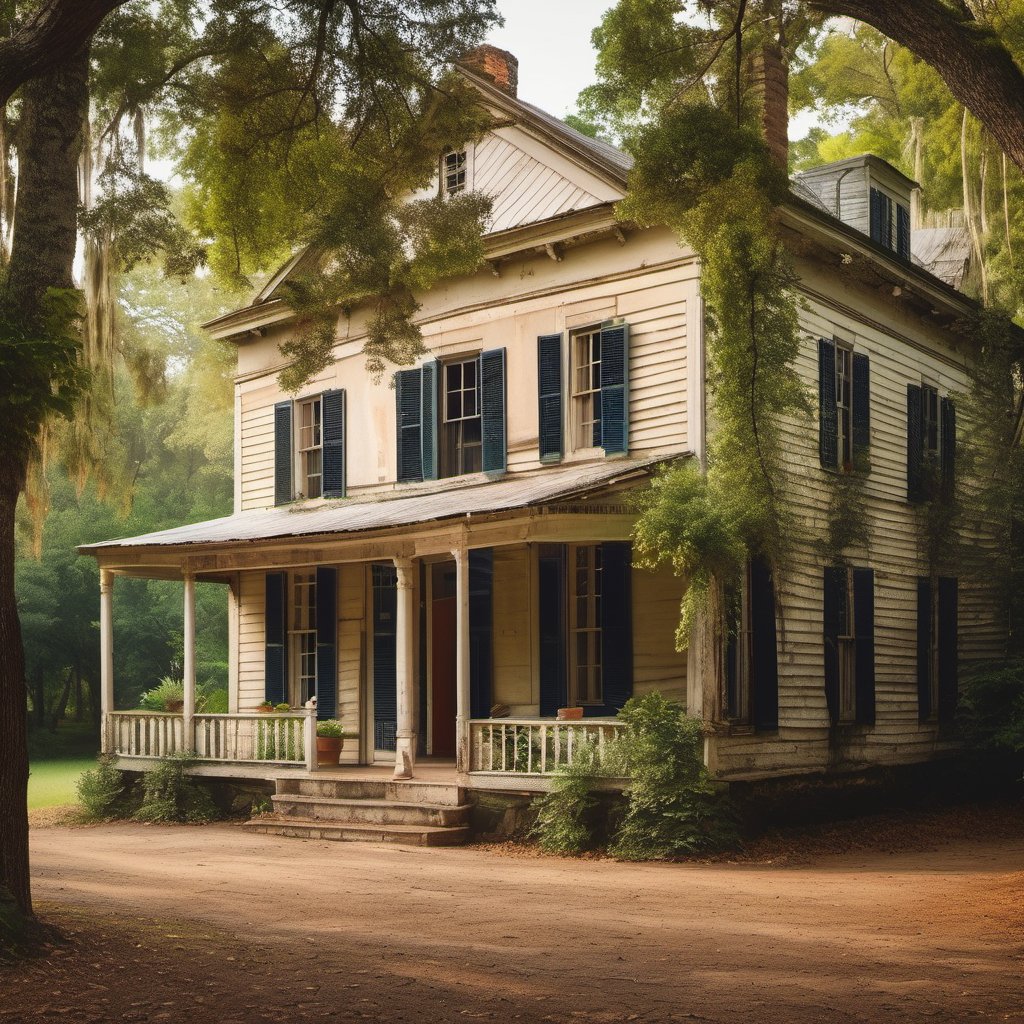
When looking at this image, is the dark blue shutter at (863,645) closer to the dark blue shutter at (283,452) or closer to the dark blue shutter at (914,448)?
the dark blue shutter at (914,448)

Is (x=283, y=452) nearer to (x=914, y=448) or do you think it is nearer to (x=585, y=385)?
(x=585, y=385)

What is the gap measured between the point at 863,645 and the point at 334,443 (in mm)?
7273

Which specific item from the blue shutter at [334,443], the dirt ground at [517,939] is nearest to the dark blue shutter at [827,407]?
the dirt ground at [517,939]

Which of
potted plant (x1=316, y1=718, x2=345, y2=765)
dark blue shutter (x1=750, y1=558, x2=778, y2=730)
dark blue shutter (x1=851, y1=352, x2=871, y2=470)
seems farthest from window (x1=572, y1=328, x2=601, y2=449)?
potted plant (x1=316, y1=718, x2=345, y2=765)

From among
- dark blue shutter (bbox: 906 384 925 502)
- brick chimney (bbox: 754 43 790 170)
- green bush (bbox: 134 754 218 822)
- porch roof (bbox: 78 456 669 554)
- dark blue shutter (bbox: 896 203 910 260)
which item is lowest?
green bush (bbox: 134 754 218 822)

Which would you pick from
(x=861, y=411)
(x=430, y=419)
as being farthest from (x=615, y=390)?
(x=861, y=411)

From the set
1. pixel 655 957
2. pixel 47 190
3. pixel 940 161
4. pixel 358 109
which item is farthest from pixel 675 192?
pixel 940 161

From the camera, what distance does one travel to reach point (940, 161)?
2522cm

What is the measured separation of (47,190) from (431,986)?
506cm

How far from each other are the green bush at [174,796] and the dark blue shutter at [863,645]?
795 cm

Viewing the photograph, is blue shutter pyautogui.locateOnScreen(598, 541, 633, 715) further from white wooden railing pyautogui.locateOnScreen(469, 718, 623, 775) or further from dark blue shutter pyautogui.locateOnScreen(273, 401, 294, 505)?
dark blue shutter pyautogui.locateOnScreen(273, 401, 294, 505)

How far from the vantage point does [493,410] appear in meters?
16.9

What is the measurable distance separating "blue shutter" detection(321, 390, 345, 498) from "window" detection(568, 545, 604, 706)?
4240mm

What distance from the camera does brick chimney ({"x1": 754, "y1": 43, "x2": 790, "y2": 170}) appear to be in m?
17.1
